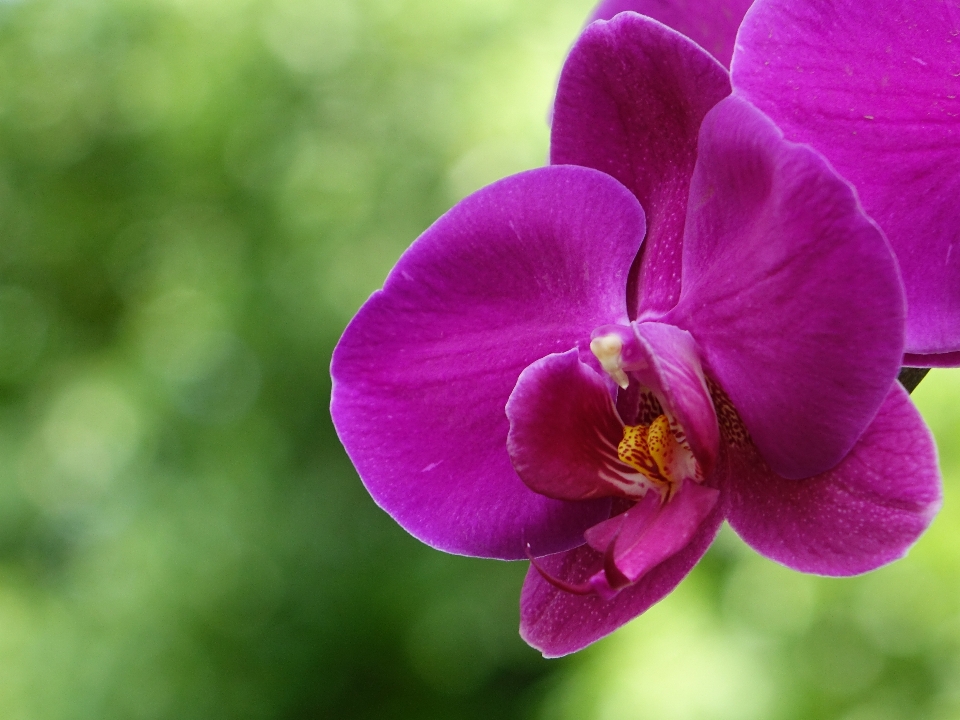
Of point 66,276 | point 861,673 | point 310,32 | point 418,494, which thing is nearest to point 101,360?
point 66,276

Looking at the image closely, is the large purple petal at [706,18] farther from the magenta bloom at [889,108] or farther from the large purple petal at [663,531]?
the large purple petal at [663,531]

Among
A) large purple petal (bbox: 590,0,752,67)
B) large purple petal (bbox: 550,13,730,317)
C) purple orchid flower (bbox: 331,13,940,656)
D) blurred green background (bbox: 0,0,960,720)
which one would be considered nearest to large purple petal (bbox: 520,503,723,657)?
purple orchid flower (bbox: 331,13,940,656)

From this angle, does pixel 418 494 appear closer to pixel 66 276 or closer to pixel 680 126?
pixel 680 126

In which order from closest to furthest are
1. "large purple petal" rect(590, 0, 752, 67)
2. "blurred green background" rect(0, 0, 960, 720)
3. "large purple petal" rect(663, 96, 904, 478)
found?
"large purple petal" rect(663, 96, 904, 478)
"large purple petal" rect(590, 0, 752, 67)
"blurred green background" rect(0, 0, 960, 720)

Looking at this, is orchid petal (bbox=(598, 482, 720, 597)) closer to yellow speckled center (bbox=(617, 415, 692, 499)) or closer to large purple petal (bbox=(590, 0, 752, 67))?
yellow speckled center (bbox=(617, 415, 692, 499))

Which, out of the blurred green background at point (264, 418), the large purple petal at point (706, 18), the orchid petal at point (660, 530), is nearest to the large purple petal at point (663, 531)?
the orchid petal at point (660, 530)
